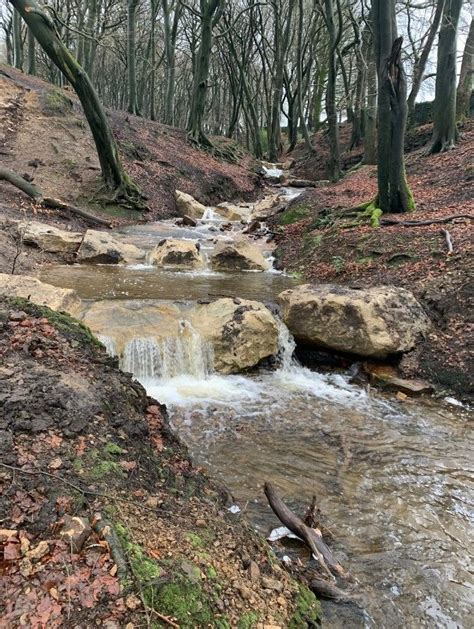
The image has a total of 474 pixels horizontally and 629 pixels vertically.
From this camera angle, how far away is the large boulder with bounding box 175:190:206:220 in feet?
52.9

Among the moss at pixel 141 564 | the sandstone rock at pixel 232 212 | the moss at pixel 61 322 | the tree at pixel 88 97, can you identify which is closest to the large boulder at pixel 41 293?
the moss at pixel 61 322

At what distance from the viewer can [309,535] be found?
10.2ft

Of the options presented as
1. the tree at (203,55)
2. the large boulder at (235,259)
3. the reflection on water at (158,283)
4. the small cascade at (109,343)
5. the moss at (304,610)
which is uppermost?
the tree at (203,55)

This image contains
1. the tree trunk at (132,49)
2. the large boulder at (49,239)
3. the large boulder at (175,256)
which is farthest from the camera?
the tree trunk at (132,49)

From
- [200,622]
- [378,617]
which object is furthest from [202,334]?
[200,622]

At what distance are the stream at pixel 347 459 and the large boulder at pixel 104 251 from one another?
213 cm

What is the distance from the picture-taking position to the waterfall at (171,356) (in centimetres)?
605

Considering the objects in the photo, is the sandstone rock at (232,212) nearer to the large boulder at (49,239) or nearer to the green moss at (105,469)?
the large boulder at (49,239)

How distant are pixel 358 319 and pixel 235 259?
16.0ft

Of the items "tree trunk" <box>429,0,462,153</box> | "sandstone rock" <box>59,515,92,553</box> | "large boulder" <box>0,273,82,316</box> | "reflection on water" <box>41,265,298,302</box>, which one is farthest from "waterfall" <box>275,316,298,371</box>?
"tree trunk" <box>429,0,462,153</box>

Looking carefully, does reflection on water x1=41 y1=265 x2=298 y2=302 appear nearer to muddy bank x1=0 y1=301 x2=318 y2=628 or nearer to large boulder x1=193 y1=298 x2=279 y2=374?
large boulder x1=193 y1=298 x2=279 y2=374

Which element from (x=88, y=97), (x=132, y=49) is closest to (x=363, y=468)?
(x=88, y=97)

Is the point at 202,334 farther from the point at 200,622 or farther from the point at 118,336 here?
the point at 200,622

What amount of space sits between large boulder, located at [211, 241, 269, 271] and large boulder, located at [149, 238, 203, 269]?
1.49ft
